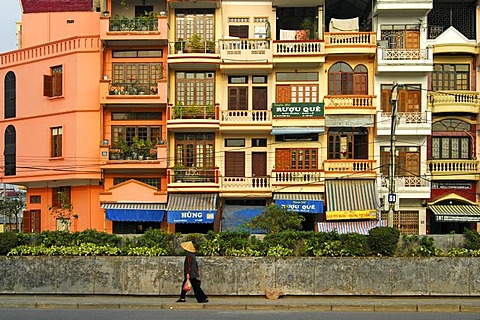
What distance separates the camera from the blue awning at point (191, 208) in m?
32.5

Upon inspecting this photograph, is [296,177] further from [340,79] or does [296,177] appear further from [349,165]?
[340,79]

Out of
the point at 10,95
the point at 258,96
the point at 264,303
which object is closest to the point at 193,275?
the point at 264,303

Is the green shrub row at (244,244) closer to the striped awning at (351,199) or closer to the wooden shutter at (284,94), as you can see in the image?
the striped awning at (351,199)

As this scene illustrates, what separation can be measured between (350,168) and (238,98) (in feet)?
22.3

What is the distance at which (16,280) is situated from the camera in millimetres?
20266

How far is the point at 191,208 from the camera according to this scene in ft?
108

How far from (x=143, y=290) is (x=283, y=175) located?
14.6 metres

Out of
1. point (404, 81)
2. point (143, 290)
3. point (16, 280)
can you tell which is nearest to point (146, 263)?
point (143, 290)

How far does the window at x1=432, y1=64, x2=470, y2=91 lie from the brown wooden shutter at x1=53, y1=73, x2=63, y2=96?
768 inches

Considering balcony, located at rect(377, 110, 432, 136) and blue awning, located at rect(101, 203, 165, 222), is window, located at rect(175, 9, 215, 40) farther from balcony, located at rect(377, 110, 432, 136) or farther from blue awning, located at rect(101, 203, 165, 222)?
balcony, located at rect(377, 110, 432, 136)

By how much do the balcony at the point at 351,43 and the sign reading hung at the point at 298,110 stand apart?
2.86 m

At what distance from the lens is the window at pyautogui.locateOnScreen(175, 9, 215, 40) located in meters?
34.6

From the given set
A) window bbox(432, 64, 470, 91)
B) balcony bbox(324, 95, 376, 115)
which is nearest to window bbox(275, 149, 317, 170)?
balcony bbox(324, 95, 376, 115)

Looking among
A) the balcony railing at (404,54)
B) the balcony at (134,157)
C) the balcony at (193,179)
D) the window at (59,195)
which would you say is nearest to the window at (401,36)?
the balcony railing at (404,54)
